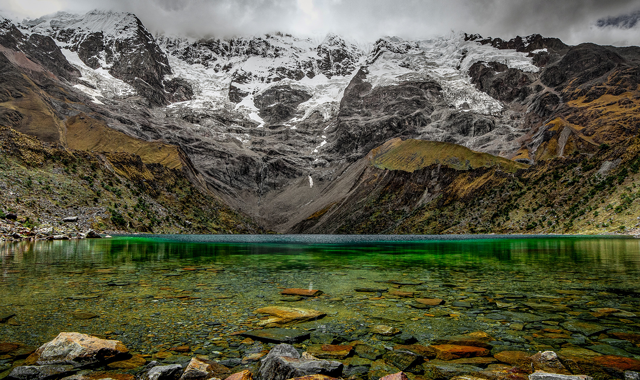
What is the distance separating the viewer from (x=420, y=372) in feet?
22.9

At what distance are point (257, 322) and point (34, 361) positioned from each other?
16.8ft

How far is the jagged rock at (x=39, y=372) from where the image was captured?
6.32 meters

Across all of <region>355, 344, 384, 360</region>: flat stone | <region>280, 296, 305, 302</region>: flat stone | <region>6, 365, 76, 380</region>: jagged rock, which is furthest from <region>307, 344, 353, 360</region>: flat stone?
<region>280, 296, 305, 302</region>: flat stone

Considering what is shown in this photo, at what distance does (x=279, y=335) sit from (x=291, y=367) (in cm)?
295

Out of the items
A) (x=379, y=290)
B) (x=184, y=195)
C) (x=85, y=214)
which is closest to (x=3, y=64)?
(x=184, y=195)

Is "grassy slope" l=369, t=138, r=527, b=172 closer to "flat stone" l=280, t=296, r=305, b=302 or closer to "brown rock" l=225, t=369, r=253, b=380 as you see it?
"flat stone" l=280, t=296, r=305, b=302

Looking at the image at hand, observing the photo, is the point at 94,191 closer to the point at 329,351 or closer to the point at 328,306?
the point at 328,306

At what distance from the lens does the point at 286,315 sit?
1122 cm

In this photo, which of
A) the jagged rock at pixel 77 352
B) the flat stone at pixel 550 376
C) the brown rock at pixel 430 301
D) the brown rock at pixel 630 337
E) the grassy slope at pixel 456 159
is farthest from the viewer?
the grassy slope at pixel 456 159

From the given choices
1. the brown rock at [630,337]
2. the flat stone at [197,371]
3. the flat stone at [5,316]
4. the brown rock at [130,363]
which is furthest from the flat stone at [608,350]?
the flat stone at [5,316]

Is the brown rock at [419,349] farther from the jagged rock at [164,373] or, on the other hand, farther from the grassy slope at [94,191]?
the grassy slope at [94,191]

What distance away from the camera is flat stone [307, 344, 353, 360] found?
25.7 feet

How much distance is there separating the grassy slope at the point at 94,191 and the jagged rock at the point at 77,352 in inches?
2678

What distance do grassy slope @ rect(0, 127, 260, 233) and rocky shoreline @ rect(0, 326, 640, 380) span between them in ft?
225
